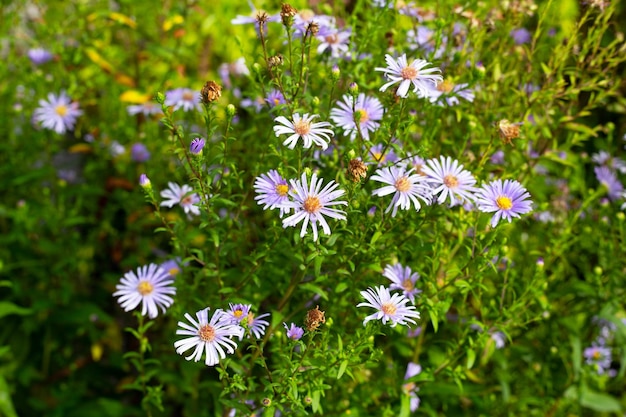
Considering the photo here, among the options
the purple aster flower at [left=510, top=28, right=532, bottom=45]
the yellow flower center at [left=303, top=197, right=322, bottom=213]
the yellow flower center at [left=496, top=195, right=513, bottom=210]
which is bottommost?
the yellow flower center at [left=303, top=197, right=322, bottom=213]

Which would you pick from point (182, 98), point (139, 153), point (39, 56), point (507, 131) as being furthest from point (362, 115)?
point (39, 56)

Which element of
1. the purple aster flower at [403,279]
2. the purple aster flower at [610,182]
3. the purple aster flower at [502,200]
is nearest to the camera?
the purple aster flower at [502,200]

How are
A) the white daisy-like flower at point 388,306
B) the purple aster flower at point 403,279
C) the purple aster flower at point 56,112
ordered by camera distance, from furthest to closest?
the purple aster flower at point 56,112 < the purple aster flower at point 403,279 < the white daisy-like flower at point 388,306

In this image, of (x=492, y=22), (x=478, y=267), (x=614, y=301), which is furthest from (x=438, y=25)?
(x=614, y=301)

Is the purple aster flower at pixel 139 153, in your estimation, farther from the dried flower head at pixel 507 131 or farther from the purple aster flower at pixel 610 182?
the purple aster flower at pixel 610 182

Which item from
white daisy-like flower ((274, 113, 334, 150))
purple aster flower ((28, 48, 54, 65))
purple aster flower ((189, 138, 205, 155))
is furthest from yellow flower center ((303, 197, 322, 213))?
purple aster flower ((28, 48, 54, 65))

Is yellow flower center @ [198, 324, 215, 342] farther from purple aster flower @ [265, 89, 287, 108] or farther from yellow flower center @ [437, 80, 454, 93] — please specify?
yellow flower center @ [437, 80, 454, 93]

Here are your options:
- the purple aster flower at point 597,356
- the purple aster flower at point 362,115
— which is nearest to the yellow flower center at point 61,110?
the purple aster flower at point 362,115
